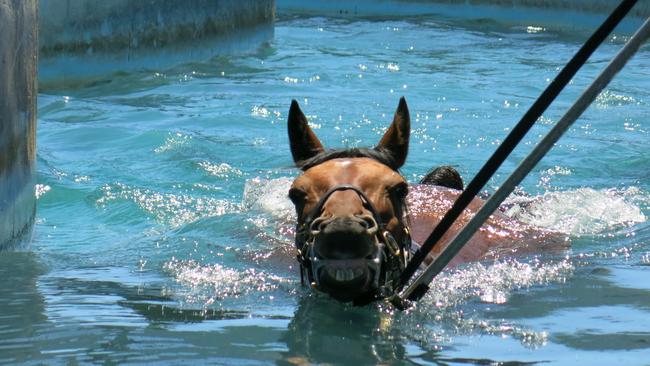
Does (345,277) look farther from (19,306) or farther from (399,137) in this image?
(19,306)

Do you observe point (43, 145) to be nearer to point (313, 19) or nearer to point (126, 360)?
point (126, 360)

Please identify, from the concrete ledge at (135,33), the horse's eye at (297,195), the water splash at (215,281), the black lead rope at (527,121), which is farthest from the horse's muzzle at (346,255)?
the concrete ledge at (135,33)

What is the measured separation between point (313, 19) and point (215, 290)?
1512cm

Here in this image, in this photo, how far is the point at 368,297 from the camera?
4.21m

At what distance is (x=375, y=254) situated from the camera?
13.2ft

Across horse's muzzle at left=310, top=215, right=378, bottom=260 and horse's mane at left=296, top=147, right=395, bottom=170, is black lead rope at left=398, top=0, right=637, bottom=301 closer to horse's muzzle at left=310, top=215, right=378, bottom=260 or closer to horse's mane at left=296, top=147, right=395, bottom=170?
horse's muzzle at left=310, top=215, right=378, bottom=260

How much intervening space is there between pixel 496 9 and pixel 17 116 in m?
14.6

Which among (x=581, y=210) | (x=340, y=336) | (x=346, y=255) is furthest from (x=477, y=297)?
(x=581, y=210)

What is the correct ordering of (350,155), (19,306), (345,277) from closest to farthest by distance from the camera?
(345,277)
(19,306)
(350,155)

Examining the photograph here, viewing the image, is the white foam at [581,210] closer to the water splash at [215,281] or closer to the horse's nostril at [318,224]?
the water splash at [215,281]

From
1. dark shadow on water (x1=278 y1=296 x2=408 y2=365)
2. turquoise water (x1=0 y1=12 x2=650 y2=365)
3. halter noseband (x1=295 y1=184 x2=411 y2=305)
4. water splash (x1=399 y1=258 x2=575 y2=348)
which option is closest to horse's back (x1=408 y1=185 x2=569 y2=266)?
turquoise water (x1=0 y1=12 x2=650 y2=365)

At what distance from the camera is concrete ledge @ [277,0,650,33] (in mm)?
18484

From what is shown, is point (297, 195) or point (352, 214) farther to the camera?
point (297, 195)

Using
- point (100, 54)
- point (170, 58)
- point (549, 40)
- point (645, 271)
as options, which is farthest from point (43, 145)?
point (549, 40)
